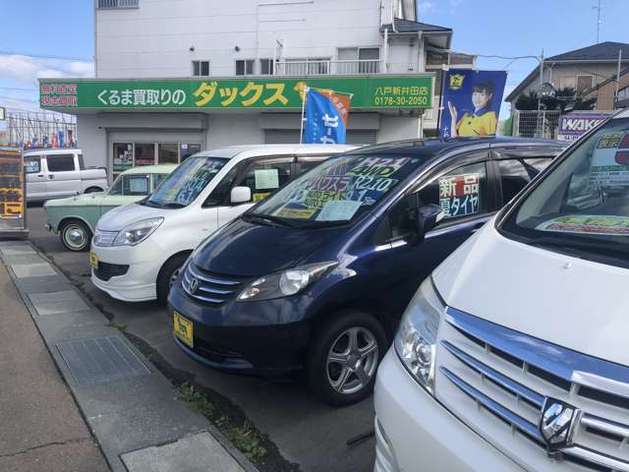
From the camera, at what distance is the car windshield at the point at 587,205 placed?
1969mm

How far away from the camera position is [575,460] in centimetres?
139

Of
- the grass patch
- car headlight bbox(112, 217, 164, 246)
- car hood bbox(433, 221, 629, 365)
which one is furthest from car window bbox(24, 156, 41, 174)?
car hood bbox(433, 221, 629, 365)

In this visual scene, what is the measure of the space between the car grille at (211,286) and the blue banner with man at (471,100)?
7.71m

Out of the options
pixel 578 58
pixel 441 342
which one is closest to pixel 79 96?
pixel 441 342

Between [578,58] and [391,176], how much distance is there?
147 feet

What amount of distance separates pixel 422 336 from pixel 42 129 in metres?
45.9

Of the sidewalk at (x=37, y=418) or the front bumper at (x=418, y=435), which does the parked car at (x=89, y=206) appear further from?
the front bumper at (x=418, y=435)

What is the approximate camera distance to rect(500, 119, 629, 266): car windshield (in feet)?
6.46

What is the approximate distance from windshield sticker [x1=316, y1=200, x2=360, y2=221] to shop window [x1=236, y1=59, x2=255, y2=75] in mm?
17937

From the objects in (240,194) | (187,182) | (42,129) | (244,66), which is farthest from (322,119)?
(42,129)

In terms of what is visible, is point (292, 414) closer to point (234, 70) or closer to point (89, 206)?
point (89, 206)

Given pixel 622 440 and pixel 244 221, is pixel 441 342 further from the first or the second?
pixel 244 221

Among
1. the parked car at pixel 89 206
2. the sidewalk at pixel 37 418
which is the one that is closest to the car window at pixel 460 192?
the sidewalk at pixel 37 418

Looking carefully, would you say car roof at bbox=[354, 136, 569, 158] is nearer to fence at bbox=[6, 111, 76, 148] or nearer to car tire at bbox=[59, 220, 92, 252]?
car tire at bbox=[59, 220, 92, 252]
